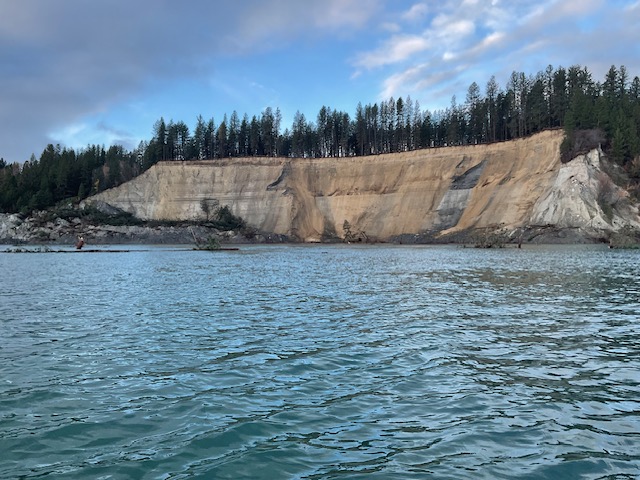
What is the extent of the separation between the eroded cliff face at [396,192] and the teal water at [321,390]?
57294mm

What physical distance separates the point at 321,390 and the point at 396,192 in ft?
281

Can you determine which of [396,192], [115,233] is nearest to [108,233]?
[115,233]

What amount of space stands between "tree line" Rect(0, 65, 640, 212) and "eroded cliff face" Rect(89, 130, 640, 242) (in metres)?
9.52

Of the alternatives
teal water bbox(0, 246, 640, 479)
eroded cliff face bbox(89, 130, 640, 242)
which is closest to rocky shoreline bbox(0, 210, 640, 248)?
eroded cliff face bbox(89, 130, 640, 242)

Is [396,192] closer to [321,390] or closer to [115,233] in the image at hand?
[115,233]

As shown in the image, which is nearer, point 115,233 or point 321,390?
point 321,390

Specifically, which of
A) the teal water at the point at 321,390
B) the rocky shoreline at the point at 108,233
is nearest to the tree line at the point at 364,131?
the rocky shoreline at the point at 108,233

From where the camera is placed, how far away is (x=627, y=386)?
8.81 meters

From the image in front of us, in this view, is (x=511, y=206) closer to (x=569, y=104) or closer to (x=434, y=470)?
(x=569, y=104)

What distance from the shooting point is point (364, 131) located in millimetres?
113500

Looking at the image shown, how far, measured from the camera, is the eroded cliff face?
6931cm

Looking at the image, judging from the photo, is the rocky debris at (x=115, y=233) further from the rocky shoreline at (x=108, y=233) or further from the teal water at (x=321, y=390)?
the teal water at (x=321, y=390)

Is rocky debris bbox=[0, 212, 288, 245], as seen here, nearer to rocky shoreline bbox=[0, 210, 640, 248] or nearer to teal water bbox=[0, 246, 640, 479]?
rocky shoreline bbox=[0, 210, 640, 248]

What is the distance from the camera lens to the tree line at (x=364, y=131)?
89625 millimetres
